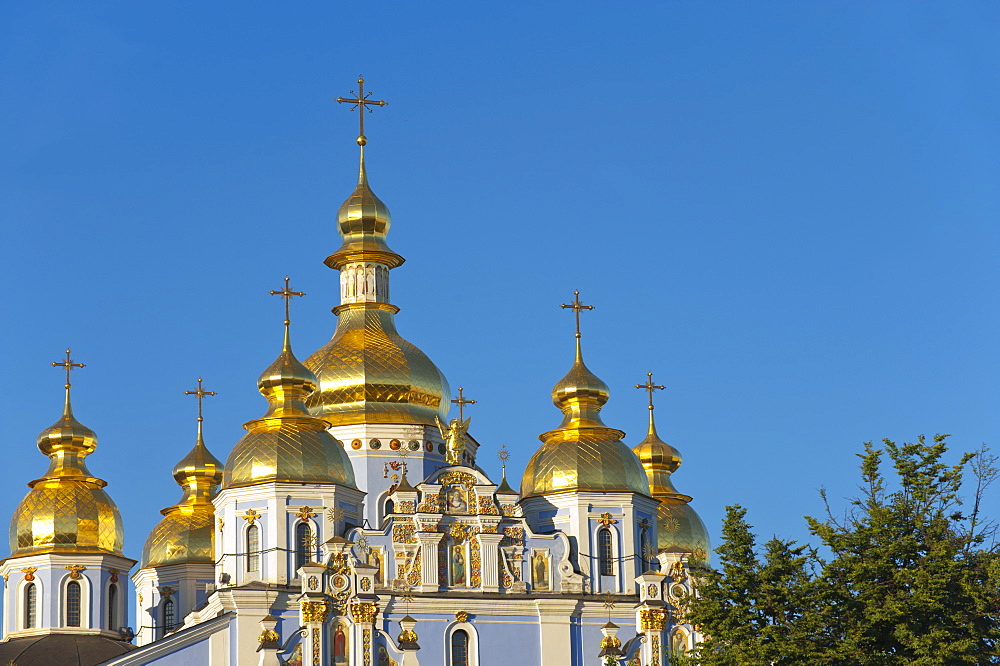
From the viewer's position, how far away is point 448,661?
57.8 m

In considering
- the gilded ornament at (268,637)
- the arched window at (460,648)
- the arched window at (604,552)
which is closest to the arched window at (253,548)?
the gilded ornament at (268,637)

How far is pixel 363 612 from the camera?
57.0 meters

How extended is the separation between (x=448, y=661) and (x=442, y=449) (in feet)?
32.5

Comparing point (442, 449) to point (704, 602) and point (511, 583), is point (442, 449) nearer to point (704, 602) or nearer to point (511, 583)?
point (511, 583)

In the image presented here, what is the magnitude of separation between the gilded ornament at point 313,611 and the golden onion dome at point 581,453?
7.91 meters

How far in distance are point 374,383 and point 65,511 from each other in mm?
10403

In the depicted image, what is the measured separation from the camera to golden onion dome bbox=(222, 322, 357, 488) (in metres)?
59.4

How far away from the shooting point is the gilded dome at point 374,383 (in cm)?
6569

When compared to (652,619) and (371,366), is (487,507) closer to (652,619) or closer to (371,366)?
(652,619)

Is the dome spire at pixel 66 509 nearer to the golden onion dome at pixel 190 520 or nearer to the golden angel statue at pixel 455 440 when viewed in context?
the golden onion dome at pixel 190 520

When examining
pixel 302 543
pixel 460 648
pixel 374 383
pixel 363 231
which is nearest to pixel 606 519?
pixel 460 648

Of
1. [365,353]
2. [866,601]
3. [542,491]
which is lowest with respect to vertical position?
[866,601]

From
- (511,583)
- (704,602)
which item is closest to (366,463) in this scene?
(511,583)

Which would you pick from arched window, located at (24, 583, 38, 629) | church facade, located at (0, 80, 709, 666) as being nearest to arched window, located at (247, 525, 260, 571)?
church facade, located at (0, 80, 709, 666)
